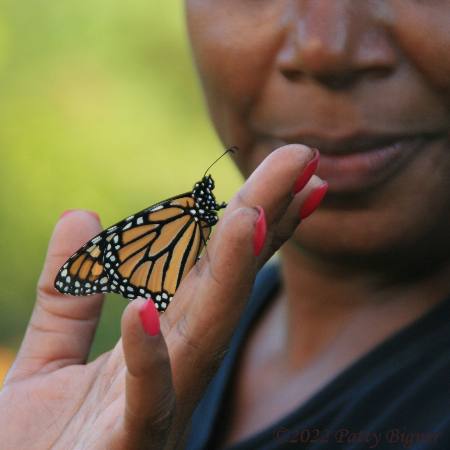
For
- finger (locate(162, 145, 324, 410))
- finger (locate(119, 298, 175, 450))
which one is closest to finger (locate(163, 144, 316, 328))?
finger (locate(162, 145, 324, 410))

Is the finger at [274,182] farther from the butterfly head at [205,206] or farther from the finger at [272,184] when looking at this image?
the butterfly head at [205,206]

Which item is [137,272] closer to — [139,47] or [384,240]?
[384,240]

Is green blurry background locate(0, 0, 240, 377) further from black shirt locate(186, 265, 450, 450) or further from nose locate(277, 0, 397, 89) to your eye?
nose locate(277, 0, 397, 89)

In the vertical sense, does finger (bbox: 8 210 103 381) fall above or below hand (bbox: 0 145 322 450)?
above

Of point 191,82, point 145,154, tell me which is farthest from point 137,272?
point 191,82

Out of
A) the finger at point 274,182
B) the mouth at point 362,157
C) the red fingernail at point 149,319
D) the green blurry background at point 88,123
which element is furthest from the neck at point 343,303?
the green blurry background at point 88,123

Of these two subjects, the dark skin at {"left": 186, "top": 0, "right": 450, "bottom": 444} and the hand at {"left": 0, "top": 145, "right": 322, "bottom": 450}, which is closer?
the hand at {"left": 0, "top": 145, "right": 322, "bottom": 450}
